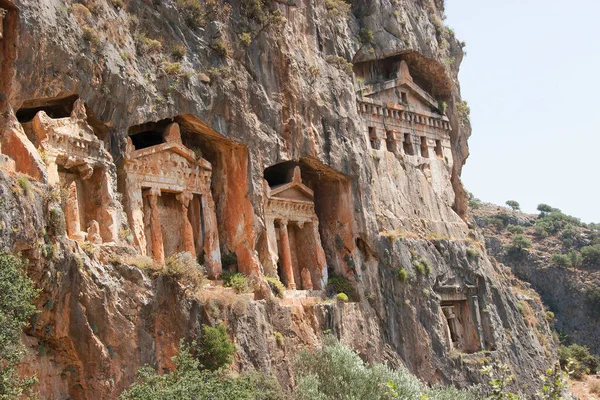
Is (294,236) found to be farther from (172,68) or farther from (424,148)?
(424,148)

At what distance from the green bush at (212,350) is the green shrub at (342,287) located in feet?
33.0

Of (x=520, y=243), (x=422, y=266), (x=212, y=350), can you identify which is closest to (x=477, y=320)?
(x=422, y=266)

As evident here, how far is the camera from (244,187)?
1139 inches

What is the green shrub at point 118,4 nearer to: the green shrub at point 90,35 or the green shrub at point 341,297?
the green shrub at point 90,35

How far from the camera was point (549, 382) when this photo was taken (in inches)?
498

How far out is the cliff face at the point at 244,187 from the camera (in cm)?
2014

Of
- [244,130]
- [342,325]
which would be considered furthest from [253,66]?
[342,325]

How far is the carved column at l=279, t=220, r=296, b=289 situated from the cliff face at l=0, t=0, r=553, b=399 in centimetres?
12

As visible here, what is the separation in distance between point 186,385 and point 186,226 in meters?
10.2

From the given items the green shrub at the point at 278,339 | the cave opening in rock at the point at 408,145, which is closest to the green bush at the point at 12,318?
the green shrub at the point at 278,339

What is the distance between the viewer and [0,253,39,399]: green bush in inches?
613

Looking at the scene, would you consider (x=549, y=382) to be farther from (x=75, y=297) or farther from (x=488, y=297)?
(x=488, y=297)

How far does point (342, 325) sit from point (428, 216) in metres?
11.0

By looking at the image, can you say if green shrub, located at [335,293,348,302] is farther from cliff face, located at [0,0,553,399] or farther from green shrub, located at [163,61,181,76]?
green shrub, located at [163,61,181,76]
